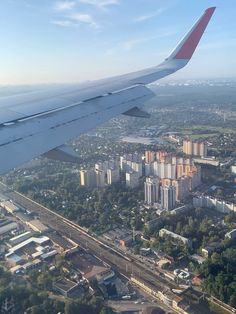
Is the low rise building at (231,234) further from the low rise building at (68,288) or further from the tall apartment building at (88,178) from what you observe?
the tall apartment building at (88,178)

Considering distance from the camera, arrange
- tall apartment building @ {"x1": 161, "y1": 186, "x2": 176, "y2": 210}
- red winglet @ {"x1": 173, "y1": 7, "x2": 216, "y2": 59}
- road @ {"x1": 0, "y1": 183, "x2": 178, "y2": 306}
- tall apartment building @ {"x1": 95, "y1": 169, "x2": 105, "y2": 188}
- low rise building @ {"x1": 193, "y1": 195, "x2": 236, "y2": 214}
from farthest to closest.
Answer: tall apartment building @ {"x1": 95, "y1": 169, "x2": 105, "y2": 188} → tall apartment building @ {"x1": 161, "y1": 186, "x2": 176, "y2": 210} → low rise building @ {"x1": 193, "y1": 195, "x2": 236, "y2": 214} → road @ {"x1": 0, "y1": 183, "x2": 178, "y2": 306} → red winglet @ {"x1": 173, "y1": 7, "x2": 216, "y2": 59}

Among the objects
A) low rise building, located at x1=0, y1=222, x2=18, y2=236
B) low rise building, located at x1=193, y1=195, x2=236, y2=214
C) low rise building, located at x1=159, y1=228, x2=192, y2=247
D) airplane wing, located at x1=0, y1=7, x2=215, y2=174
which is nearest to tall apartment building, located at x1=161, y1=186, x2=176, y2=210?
low rise building, located at x1=193, y1=195, x2=236, y2=214

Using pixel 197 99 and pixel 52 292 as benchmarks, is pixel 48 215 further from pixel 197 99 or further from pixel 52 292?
pixel 197 99

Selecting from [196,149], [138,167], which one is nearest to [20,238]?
[138,167]

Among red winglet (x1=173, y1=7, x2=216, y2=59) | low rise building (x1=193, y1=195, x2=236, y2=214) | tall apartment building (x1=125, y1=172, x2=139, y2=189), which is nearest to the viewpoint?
red winglet (x1=173, y1=7, x2=216, y2=59)

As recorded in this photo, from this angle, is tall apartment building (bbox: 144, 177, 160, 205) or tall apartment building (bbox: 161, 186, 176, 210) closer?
tall apartment building (bbox: 161, 186, 176, 210)

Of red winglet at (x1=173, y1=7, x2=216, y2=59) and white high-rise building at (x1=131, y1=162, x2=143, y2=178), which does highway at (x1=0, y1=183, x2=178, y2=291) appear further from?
red winglet at (x1=173, y1=7, x2=216, y2=59)
